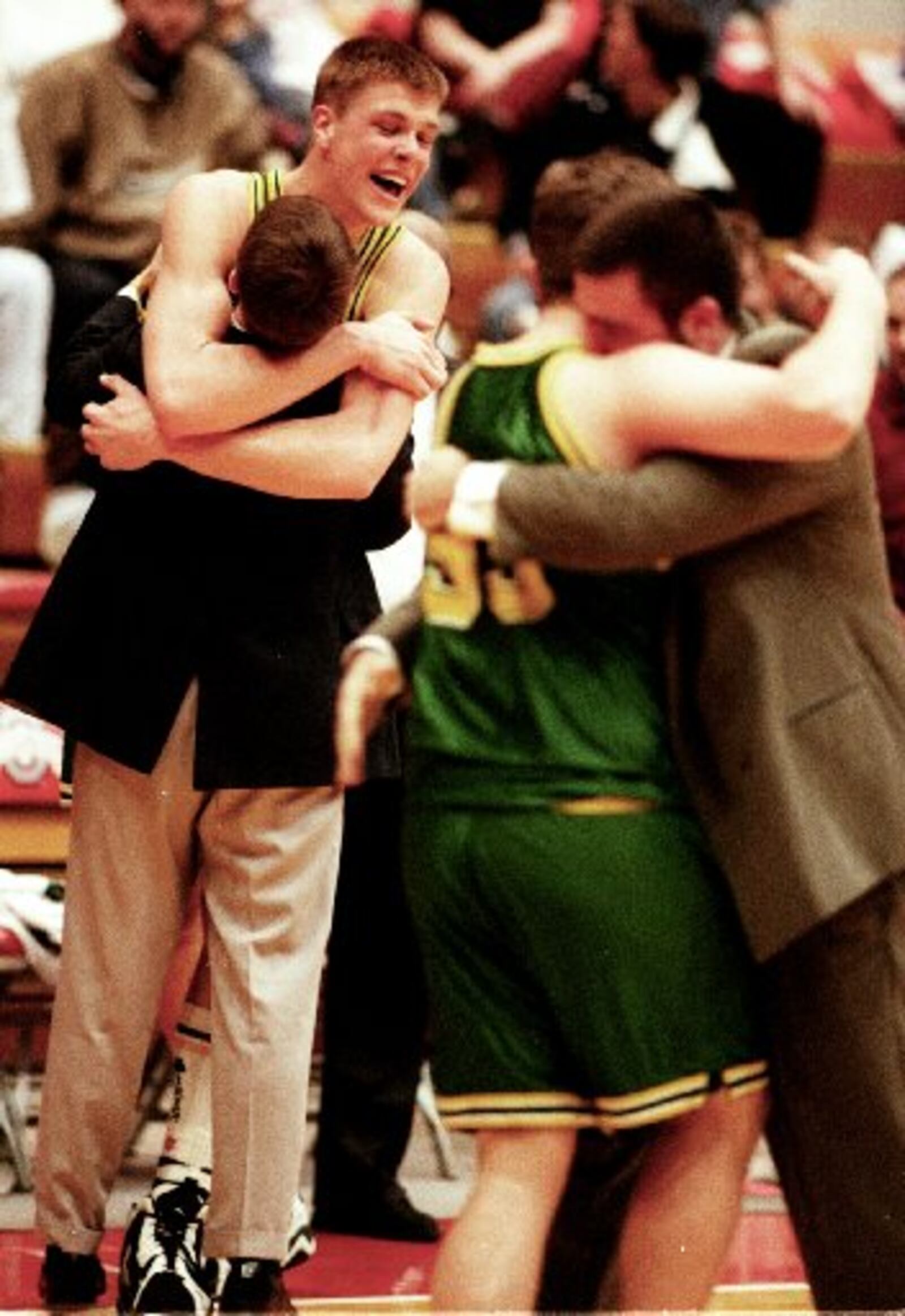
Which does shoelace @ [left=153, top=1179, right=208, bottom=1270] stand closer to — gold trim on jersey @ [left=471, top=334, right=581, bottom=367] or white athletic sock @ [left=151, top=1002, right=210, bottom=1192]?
white athletic sock @ [left=151, top=1002, right=210, bottom=1192]

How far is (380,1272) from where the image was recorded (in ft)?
16.7

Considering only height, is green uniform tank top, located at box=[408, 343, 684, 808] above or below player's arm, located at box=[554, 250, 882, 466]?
below

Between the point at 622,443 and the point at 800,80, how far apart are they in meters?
7.09

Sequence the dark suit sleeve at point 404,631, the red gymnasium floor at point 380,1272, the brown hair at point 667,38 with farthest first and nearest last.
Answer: the brown hair at point 667,38, the red gymnasium floor at point 380,1272, the dark suit sleeve at point 404,631

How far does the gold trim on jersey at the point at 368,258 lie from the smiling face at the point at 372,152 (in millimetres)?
42

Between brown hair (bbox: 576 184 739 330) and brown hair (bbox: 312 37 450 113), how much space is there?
2.70ft

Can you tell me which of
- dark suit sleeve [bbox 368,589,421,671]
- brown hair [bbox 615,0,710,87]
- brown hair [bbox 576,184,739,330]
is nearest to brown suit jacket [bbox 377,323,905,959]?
brown hair [bbox 576,184,739,330]

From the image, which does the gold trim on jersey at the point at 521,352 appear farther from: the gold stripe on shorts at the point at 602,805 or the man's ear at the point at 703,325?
the gold stripe on shorts at the point at 602,805

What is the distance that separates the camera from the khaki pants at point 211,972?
4363 mm

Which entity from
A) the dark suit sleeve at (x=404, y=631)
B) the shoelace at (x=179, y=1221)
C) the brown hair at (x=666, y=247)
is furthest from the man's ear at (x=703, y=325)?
the shoelace at (x=179, y=1221)

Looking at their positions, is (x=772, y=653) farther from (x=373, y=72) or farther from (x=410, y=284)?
(x=373, y=72)

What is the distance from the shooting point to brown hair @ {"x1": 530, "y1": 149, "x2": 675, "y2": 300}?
12.8ft

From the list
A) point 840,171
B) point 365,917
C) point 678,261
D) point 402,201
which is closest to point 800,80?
point 840,171

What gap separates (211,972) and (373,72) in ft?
4.62
